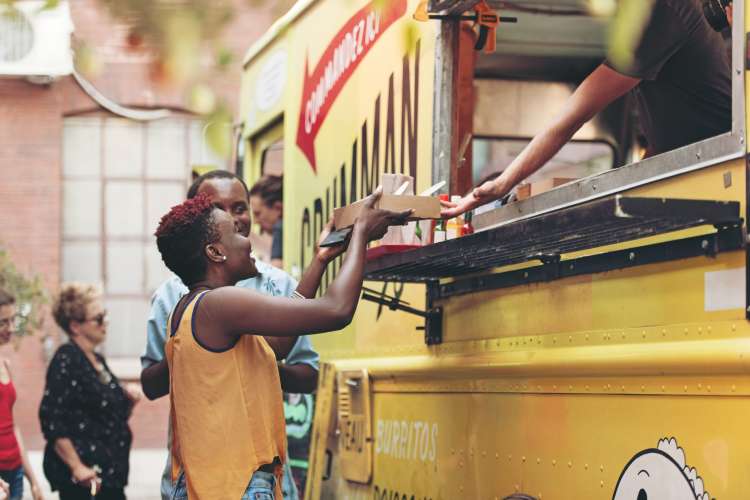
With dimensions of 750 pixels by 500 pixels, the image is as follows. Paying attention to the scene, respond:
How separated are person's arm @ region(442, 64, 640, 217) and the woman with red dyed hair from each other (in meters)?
0.42

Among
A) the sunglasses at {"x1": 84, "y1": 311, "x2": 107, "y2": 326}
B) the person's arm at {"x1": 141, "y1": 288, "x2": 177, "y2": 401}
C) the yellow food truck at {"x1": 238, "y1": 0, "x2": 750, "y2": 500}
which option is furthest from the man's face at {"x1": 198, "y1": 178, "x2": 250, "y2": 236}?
the sunglasses at {"x1": 84, "y1": 311, "x2": 107, "y2": 326}

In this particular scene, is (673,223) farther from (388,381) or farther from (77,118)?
(77,118)

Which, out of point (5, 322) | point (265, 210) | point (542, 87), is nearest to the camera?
point (5, 322)

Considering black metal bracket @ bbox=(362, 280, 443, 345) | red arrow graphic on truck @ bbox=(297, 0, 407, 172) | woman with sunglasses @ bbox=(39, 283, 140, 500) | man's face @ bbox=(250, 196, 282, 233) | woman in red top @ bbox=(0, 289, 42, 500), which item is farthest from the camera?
man's face @ bbox=(250, 196, 282, 233)

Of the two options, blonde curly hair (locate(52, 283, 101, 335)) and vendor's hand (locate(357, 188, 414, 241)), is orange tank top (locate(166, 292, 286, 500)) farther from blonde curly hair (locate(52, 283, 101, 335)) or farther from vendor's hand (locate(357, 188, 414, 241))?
blonde curly hair (locate(52, 283, 101, 335))

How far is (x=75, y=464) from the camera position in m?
6.52

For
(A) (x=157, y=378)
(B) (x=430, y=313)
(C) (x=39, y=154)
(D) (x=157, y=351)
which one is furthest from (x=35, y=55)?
(A) (x=157, y=378)

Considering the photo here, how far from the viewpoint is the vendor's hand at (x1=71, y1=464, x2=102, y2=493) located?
21.3ft

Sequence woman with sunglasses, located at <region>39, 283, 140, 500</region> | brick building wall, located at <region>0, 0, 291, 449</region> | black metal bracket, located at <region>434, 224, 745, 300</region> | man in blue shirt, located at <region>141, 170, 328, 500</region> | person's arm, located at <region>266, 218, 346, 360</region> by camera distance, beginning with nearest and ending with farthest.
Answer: black metal bracket, located at <region>434, 224, 745, 300</region> → person's arm, located at <region>266, 218, 346, 360</region> → man in blue shirt, located at <region>141, 170, 328, 500</region> → woman with sunglasses, located at <region>39, 283, 140, 500</region> → brick building wall, located at <region>0, 0, 291, 449</region>

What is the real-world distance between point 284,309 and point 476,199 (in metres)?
0.77

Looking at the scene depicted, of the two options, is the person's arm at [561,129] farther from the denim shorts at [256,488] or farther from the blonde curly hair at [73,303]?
the blonde curly hair at [73,303]

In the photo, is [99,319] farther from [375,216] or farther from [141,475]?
[141,475]

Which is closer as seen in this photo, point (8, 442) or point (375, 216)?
point (375, 216)

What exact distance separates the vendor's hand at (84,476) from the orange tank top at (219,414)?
300 centimetres
